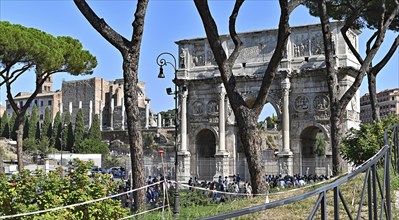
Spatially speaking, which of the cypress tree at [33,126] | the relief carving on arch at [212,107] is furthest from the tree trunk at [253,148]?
the cypress tree at [33,126]

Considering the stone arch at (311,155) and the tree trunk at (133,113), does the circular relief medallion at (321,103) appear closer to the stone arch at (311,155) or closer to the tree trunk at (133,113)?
the stone arch at (311,155)

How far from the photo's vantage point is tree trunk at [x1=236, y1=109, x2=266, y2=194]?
902 centimetres

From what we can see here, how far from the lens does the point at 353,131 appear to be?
12.4 m

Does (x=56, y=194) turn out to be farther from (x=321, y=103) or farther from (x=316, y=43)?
(x=316, y=43)

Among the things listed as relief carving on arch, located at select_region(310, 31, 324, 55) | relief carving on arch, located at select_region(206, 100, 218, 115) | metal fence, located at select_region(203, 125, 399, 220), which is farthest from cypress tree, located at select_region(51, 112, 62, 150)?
metal fence, located at select_region(203, 125, 399, 220)

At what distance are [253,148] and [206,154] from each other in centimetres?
2206

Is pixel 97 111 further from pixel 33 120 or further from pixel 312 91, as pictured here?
pixel 312 91

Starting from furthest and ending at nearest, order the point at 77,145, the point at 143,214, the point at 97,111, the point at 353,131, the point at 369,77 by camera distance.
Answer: the point at 97,111
the point at 77,145
the point at 369,77
the point at 353,131
the point at 143,214

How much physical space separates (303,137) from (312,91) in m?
Result: 2.58

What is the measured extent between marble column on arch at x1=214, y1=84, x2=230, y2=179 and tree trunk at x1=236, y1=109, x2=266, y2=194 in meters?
19.1

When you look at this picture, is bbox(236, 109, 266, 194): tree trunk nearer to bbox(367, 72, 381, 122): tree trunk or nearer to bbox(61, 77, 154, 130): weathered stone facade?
bbox(367, 72, 381, 122): tree trunk

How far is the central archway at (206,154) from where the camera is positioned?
94.5 feet

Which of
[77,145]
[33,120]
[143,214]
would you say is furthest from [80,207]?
[33,120]

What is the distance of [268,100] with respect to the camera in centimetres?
2884
